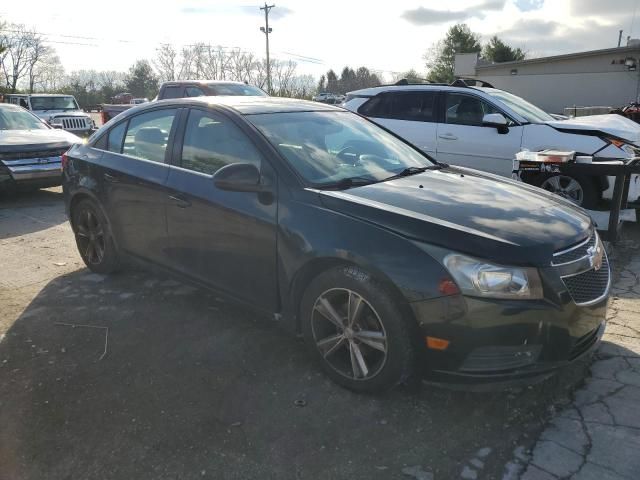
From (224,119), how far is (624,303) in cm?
347

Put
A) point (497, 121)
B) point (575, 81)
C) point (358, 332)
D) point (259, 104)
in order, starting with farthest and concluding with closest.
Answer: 1. point (575, 81)
2. point (497, 121)
3. point (259, 104)
4. point (358, 332)

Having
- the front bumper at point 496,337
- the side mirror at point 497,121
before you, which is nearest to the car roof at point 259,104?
the front bumper at point 496,337

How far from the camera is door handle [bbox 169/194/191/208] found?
3666 mm

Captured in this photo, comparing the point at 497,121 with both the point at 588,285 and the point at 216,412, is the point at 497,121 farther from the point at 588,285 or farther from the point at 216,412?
the point at 216,412

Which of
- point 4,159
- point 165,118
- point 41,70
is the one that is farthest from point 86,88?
point 165,118

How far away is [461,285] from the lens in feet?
8.28

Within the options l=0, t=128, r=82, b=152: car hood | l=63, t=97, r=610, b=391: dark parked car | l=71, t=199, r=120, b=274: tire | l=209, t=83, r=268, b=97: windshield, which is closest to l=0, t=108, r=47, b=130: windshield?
l=0, t=128, r=82, b=152: car hood

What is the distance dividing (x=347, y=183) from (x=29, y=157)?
6984 mm

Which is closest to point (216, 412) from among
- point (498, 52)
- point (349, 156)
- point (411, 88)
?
point (349, 156)

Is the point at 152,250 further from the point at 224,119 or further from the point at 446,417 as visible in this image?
the point at 446,417

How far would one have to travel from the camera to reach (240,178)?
3172 mm

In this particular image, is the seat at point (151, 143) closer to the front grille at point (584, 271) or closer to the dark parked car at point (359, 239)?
the dark parked car at point (359, 239)

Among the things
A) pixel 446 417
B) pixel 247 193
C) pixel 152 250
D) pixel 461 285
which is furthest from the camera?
pixel 152 250

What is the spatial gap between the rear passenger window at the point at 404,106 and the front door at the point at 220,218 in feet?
16.1
